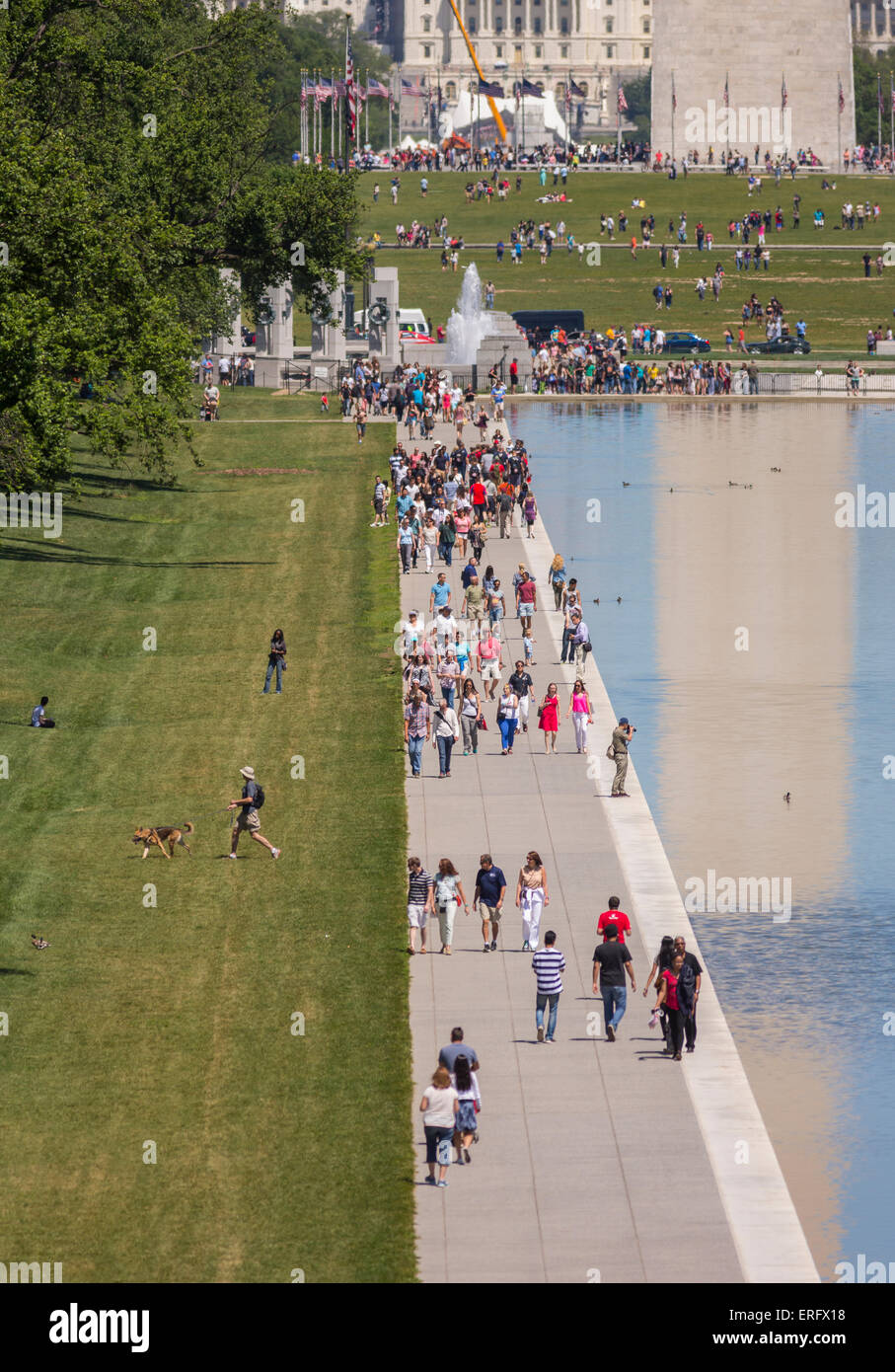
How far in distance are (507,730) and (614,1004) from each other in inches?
502

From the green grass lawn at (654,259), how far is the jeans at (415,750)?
62.5 m

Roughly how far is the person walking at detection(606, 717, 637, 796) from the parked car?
61878 mm

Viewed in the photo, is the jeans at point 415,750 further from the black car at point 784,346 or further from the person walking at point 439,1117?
the black car at point 784,346

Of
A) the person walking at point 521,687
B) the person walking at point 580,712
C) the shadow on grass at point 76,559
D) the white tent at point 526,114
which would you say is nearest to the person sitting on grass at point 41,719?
the person walking at point 521,687

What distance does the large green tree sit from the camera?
3884 cm

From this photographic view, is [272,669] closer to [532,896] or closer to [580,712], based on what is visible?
[580,712]

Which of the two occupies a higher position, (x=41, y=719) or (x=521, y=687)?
(x=521, y=687)

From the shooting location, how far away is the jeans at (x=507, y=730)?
116 feet

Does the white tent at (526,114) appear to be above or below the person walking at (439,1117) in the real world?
above

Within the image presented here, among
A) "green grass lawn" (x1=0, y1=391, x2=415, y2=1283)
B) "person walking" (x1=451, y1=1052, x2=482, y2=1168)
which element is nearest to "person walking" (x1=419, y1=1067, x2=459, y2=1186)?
"person walking" (x1=451, y1=1052, x2=482, y2=1168)

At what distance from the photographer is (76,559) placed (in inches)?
2112

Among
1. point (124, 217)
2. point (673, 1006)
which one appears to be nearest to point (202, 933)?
point (673, 1006)

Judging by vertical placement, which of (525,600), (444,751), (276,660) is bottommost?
(444,751)

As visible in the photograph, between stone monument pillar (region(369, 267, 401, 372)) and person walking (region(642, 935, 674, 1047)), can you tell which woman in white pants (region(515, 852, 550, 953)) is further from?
stone monument pillar (region(369, 267, 401, 372))
